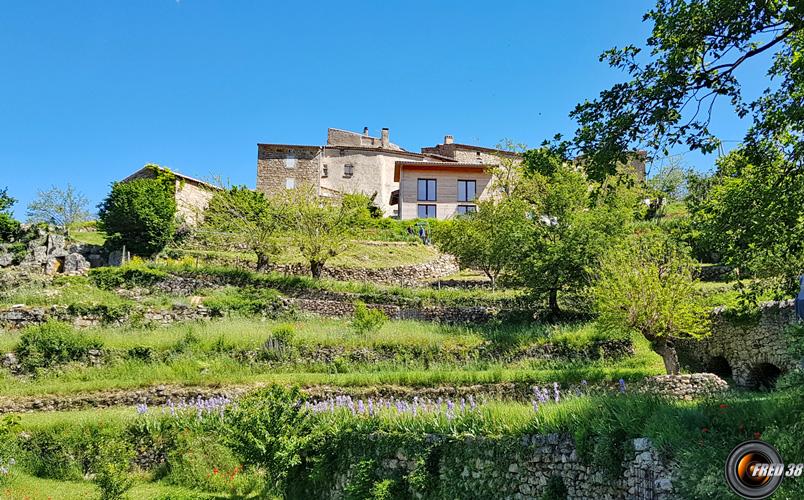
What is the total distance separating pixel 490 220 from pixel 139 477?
2442 cm

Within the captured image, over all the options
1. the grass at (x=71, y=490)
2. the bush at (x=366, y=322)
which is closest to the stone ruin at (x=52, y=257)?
the bush at (x=366, y=322)

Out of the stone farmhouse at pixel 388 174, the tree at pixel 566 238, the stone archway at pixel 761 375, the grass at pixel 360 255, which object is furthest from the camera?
the stone farmhouse at pixel 388 174

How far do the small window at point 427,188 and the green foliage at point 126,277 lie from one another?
24937 mm

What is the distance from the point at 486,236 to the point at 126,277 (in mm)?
18380

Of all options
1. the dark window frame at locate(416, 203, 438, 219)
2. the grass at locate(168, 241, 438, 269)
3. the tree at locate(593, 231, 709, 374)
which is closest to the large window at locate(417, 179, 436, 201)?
the dark window frame at locate(416, 203, 438, 219)

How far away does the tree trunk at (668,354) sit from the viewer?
1683 cm

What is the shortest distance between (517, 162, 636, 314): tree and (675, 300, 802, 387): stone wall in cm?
500

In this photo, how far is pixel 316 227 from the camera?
104ft

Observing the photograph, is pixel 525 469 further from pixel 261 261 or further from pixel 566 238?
pixel 261 261

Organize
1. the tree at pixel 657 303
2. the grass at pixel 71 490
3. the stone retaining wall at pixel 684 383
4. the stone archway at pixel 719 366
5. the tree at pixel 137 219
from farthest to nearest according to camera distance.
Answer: the tree at pixel 137 219, the stone archway at pixel 719 366, the tree at pixel 657 303, the stone retaining wall at pixel 684 383, the grass at pixel 71 490

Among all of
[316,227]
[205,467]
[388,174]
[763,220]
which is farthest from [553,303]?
[388,174]

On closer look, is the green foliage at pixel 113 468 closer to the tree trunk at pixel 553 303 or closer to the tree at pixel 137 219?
the tree trunk at pixel 553 303

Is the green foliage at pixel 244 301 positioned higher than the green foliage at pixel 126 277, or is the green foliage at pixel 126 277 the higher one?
the green foliage at pixel 126 277

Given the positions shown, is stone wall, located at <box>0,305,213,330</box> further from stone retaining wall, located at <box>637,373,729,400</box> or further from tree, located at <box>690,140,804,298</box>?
tree, located at <box>690,140,804,298</box>
